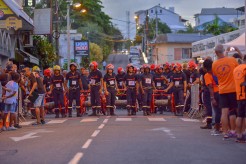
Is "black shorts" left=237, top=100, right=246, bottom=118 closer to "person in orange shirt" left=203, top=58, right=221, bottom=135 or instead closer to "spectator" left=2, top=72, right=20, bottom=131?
"person in orange shirt" left=203, top=58, right=221, bottom=135

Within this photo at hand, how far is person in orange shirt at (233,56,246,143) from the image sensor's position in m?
13.3

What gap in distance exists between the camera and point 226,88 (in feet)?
46.5

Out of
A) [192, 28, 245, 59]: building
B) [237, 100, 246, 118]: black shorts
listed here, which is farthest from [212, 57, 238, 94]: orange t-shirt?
[192, 28, 245, 59]: building

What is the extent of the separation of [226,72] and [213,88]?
181cm

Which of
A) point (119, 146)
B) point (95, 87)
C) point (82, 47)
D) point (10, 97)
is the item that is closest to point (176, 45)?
point (82, 47)

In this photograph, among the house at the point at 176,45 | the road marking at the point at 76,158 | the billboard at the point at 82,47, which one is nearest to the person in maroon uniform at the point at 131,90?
the road marking at the point at 76,158

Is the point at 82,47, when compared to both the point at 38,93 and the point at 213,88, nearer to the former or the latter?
the point at 38,93

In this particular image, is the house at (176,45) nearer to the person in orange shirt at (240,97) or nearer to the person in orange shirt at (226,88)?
the person in orange shirt at (226,88)

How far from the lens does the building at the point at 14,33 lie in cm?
2662

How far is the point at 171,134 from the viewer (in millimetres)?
15438

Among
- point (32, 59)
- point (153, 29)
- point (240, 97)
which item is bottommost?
point (240, 97)

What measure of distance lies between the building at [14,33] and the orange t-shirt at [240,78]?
14.8 m

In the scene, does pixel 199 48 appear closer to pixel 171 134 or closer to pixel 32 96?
pixel 32 96

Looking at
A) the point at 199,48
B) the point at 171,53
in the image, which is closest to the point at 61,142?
the point at 199,48
